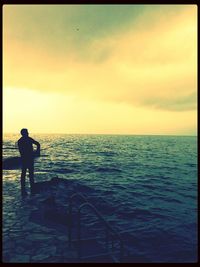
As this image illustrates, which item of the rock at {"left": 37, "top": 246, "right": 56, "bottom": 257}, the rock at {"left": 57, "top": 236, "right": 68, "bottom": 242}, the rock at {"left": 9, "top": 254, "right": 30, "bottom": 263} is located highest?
the rock at {"left": 9, "top": 254, "right": 30, "bottom": 263}

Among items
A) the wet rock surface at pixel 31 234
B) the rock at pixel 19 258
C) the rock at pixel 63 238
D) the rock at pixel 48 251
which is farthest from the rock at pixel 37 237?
the rock at pixel 19 258

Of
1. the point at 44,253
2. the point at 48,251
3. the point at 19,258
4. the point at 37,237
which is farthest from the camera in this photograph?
the point at 37,237

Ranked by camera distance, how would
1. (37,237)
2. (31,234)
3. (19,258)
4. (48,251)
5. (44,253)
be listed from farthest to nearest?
1. (31,234)
2. (37,237)
3. (48,251)
4. (44,253)
5. (19,258)

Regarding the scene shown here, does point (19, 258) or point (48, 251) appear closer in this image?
point (19, 258)

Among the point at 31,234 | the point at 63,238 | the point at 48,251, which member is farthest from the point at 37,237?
the point at 48,251

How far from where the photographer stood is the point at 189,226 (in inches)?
383

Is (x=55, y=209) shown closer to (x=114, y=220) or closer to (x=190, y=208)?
(x=114, y=220)

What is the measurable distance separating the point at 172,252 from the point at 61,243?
3.43m

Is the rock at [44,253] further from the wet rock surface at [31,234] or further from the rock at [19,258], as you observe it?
the rock at [19,258]

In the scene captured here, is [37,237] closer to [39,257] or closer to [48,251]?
[48,251]

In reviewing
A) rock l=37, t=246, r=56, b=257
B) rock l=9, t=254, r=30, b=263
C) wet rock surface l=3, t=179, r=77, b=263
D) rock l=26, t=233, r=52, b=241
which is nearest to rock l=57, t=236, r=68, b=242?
wet rock surface l=3, t=179, r=77, b=263

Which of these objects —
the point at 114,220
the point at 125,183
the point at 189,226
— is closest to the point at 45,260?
the point at 114,220

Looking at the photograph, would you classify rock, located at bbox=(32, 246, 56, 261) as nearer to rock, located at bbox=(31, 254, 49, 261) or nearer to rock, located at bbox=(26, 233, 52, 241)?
rock, located at bbox=(31, 254, 49, 261)
